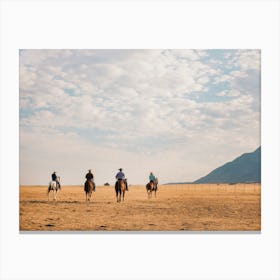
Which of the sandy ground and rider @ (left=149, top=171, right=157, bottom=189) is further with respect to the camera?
rider @ (left=149, top=171, right=157, bottom=189)

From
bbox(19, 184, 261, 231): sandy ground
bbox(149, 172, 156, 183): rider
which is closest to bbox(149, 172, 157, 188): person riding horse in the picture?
bbox(149, 172, 156, 183): rider

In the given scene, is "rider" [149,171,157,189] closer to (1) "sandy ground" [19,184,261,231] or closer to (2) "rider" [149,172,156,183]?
(2) "rider" [149,172,156,183]

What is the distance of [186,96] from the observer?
14.6m

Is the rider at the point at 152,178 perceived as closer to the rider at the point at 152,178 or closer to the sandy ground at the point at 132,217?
the rider at the point at 152,178

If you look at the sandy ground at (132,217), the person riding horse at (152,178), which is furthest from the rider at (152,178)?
the sandy ground at (132,217)

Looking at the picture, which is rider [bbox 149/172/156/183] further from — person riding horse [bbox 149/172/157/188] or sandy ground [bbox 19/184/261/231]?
sandy ground [bbox 19/184/261/231]

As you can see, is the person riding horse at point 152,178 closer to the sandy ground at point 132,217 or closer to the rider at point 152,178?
the rider at point 152,178

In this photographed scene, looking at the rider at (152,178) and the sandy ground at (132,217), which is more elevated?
the rider at (152,178)

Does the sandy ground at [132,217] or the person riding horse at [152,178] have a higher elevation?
the person riding horse at [152,178]

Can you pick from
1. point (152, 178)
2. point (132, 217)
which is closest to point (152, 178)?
point (152, 178)

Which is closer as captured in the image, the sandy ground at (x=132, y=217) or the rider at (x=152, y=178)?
the sandy ground at (x=132, y=217)

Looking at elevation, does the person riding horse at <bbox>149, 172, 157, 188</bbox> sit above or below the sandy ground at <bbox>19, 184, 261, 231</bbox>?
above

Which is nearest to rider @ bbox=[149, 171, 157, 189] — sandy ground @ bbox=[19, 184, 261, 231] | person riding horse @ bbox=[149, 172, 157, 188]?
person riding horse @ bbox=[149, 172, 157, 188]
